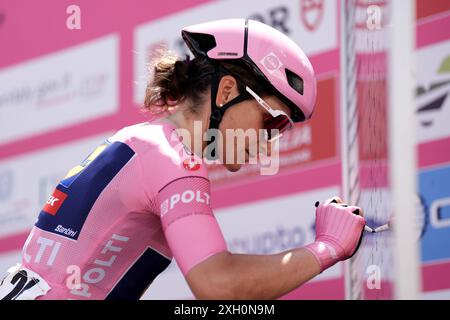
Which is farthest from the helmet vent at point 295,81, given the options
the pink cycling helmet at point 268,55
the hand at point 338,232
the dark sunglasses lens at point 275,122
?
the hand at point 338,232

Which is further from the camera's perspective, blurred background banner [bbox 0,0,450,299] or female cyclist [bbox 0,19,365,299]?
blurred background banner [bbox 0,0,450,299]

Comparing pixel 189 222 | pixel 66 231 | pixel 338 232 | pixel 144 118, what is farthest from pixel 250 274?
pixel 144 118

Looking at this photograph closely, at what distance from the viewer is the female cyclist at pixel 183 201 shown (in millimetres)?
3066

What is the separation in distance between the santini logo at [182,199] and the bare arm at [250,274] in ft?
0.58

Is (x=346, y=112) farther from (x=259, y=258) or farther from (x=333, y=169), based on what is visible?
(x=333, y=169)

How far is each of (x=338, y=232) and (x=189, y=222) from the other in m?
0.50

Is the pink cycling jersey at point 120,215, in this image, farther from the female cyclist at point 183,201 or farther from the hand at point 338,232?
the hand at point 338,232

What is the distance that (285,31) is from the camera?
5.67 m

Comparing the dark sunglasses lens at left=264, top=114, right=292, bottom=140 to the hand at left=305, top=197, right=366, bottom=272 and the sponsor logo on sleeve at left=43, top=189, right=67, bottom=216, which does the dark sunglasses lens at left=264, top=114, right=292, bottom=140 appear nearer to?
the hand at left=305, top=197, right=366, bottom=272

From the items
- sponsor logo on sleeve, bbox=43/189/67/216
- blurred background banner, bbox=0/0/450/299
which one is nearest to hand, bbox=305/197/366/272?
sponsor logo on sleeve, bbox=43/189/67/216

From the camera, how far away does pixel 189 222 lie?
304 cm

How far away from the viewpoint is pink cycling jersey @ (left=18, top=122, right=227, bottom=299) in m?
3.11
